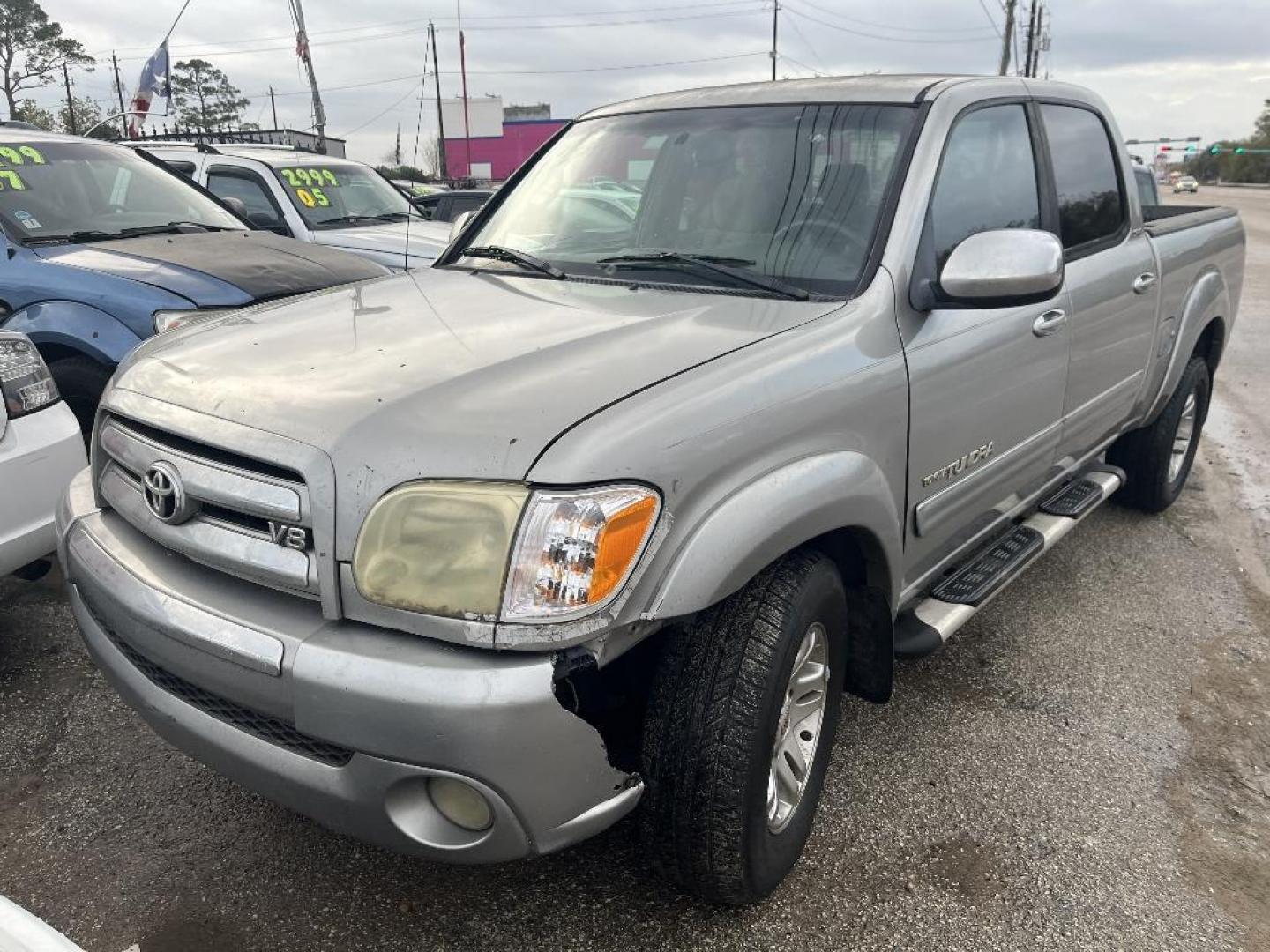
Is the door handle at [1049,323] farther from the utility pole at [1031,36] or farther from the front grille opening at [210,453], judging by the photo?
the utility pole at [1031,36]

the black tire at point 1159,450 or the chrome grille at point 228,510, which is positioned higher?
the chrome grille at point 228,510

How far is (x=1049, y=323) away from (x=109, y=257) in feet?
13.0

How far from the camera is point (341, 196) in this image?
8.31m

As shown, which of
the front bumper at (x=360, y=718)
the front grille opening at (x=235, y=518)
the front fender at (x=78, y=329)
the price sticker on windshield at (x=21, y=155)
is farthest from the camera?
the price sticker on windshield at (x=21, y=155)

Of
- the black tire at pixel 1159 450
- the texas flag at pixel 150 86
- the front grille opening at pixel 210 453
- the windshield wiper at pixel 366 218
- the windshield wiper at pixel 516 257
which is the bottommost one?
the black tire at pixel 1159 450

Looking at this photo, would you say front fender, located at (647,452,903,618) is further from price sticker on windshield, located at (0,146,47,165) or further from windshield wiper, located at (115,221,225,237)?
price sticker on windshield, located at (0,146,47,165)

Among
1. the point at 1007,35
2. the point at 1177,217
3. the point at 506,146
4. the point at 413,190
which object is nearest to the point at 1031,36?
the point at 1007,35

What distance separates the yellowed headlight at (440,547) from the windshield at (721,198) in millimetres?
1107

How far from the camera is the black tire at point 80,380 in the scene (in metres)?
4.04

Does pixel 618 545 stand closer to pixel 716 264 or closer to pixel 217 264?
pixel 716 264

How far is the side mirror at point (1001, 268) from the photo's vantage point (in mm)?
2303

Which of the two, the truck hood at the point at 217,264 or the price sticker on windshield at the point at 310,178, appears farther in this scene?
the price sticker on windshield at the point at 310,178

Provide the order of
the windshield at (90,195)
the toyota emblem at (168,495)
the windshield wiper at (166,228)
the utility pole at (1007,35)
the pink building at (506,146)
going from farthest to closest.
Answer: the pink building at (506,146) → the utility pole at (1007,35) → the windshield wiper at (166,228) → the windshield at (90,195) → the toyota emblem at (168,495)

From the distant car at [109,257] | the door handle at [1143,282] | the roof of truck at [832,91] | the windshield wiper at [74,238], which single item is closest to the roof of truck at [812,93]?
the roof of truck at [832,91]
